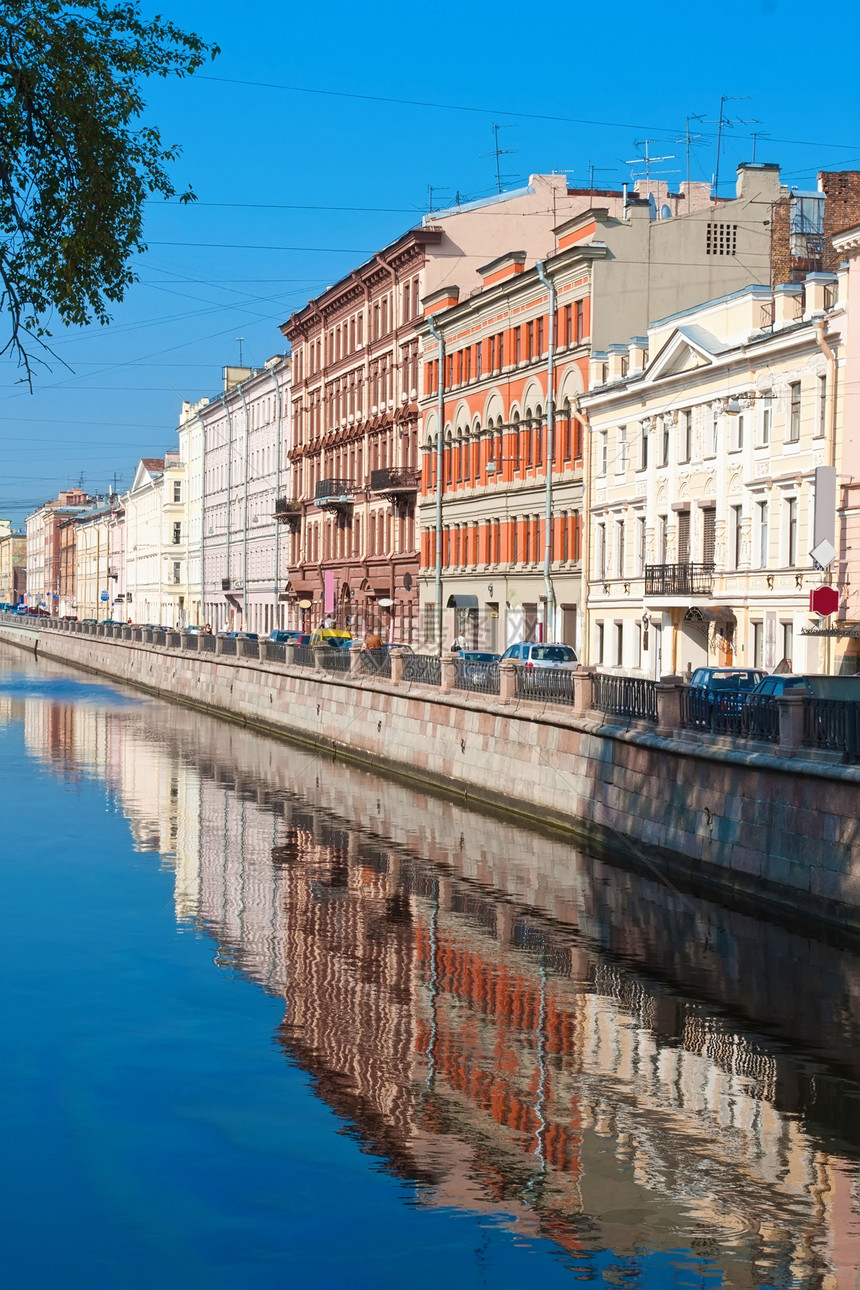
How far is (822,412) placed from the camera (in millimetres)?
37656

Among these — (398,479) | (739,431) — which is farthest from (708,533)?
(398,479)

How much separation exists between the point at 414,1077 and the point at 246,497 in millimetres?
80706

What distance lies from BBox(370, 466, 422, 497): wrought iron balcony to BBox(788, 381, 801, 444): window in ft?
95.0

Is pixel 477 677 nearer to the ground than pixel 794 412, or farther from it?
nearer to the ground

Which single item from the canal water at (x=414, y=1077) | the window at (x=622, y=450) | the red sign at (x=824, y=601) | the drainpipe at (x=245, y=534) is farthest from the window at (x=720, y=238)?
the drainpipe at (x=245, y=534)

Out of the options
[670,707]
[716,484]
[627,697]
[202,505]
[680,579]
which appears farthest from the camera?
[202,505]

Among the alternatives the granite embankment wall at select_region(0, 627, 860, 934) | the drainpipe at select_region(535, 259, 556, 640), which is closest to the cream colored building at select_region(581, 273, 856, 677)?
the drainpipe at select_region(535, 259, 556, 640)

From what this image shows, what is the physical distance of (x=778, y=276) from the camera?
169ft

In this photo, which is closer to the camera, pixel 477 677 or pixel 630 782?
pixel 630 782

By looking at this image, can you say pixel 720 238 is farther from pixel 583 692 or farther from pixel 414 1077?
pixel 414 1077

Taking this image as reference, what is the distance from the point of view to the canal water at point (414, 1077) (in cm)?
1121

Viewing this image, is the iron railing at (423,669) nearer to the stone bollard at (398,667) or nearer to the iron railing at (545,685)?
the stone bollard at (398,667)

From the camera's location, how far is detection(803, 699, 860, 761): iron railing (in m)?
19.5

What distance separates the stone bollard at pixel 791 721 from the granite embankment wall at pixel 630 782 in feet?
0.67
